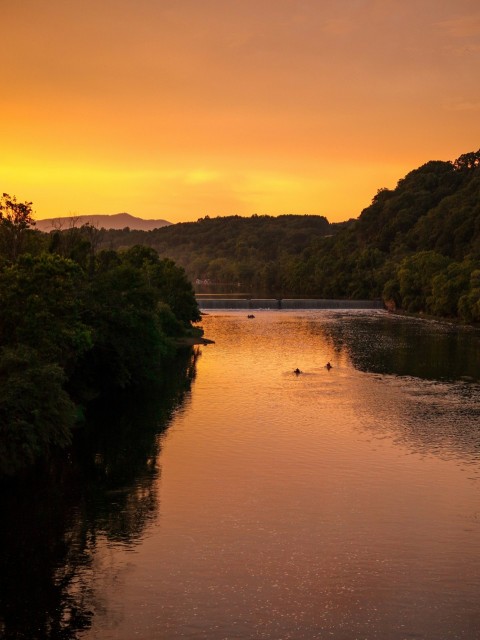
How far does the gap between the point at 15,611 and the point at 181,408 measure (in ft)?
146

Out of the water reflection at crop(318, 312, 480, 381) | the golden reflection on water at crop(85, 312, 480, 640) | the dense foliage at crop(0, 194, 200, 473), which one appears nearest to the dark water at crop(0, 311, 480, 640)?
the golden reflection on water at crop(85, 312, 480, 640)

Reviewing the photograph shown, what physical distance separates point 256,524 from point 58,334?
25.6 metres

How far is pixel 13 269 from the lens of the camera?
6369cm

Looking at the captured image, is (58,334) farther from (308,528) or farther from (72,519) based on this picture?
(308,528)

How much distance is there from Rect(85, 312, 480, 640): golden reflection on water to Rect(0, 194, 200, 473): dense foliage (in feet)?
29.8

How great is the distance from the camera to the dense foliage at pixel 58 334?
52.5 metres

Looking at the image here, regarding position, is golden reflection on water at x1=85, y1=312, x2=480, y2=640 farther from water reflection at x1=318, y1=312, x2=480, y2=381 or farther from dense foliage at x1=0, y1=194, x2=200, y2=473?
water reflection at x1=318, y1=312, x2=480, y2=381

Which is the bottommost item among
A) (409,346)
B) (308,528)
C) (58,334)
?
(308,528)

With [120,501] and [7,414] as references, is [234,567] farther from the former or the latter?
[7,414]

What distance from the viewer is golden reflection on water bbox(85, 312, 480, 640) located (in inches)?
1357

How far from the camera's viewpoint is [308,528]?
4491cm

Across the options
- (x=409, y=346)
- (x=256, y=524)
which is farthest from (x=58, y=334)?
(x=409, y=346)

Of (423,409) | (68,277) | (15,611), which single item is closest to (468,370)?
(423,409)

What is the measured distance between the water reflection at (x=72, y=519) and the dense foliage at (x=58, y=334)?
8.53 ft
